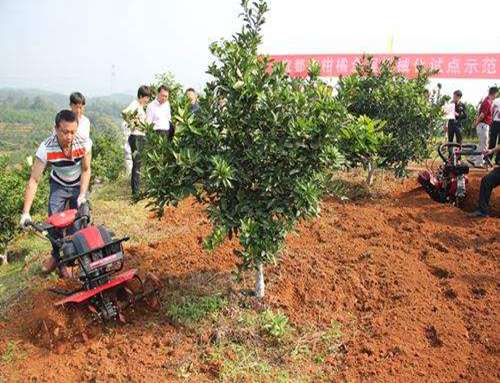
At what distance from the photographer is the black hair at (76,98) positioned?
21.8 ft

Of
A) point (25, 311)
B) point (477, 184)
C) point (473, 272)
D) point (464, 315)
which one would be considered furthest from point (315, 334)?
point (477, 184)

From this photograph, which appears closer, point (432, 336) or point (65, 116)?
point (432, 336)

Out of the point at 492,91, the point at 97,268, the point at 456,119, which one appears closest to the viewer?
the point at 97,268

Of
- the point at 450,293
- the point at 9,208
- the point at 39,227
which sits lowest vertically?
the point at 9,208

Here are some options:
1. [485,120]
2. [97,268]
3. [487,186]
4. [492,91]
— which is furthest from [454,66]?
[97,268]

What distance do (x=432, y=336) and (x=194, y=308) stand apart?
2299mm

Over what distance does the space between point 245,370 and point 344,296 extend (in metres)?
1.61

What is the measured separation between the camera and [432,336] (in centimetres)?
455

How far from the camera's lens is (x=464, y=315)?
Answer: 4.90 meters

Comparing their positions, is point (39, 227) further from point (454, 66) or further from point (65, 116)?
point (454, 66)

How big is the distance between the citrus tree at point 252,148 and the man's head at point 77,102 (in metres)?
2.75

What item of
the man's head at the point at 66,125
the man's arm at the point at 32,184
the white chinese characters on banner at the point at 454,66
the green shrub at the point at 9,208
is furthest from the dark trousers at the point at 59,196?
the white chinese characters on banner at the point at 454,66

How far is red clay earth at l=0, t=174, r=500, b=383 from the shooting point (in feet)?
13.3

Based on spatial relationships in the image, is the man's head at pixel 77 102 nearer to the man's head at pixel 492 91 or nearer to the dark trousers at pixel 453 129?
the man's head at pixel 492 91
